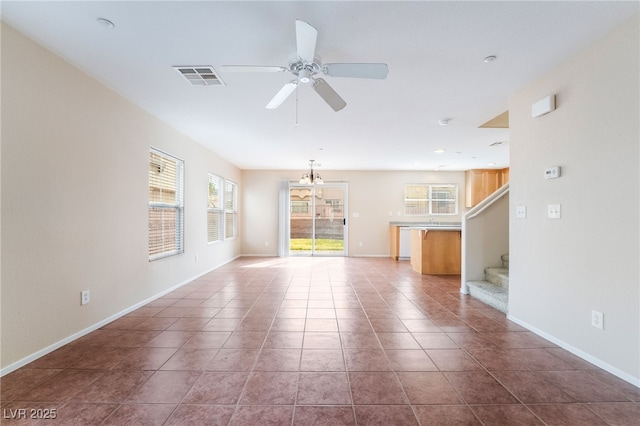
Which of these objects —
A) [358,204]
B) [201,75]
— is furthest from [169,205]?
[358,204]

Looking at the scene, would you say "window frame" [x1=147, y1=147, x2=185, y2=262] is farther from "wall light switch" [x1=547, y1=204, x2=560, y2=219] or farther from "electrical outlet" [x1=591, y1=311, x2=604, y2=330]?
"electrical outlet" [x1=591, y1=311, x2=604, y2=330]

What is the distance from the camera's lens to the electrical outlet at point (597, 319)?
2.06 m

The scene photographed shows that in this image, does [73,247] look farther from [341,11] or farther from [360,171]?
[360,171]

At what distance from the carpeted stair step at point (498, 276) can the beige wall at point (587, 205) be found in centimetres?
89

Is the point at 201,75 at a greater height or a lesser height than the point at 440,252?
greater

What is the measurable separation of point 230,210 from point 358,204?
3.47 meters

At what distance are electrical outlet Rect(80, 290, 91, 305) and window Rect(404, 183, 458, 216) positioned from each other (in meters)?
7.30

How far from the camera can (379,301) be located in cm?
371

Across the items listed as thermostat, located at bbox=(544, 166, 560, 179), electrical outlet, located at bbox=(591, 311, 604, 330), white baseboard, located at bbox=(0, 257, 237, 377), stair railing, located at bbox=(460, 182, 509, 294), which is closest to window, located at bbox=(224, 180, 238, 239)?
white baseboard, located at bbox=(0, 257, 237, 377)

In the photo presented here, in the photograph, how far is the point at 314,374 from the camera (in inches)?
78.7

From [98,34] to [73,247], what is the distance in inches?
69.9

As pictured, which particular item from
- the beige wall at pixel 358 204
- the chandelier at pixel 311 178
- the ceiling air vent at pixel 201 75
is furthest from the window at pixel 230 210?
the ceiling air vent at pixel 201 75

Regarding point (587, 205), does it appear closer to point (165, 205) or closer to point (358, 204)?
point (165, 205)

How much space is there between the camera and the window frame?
12.1ft
